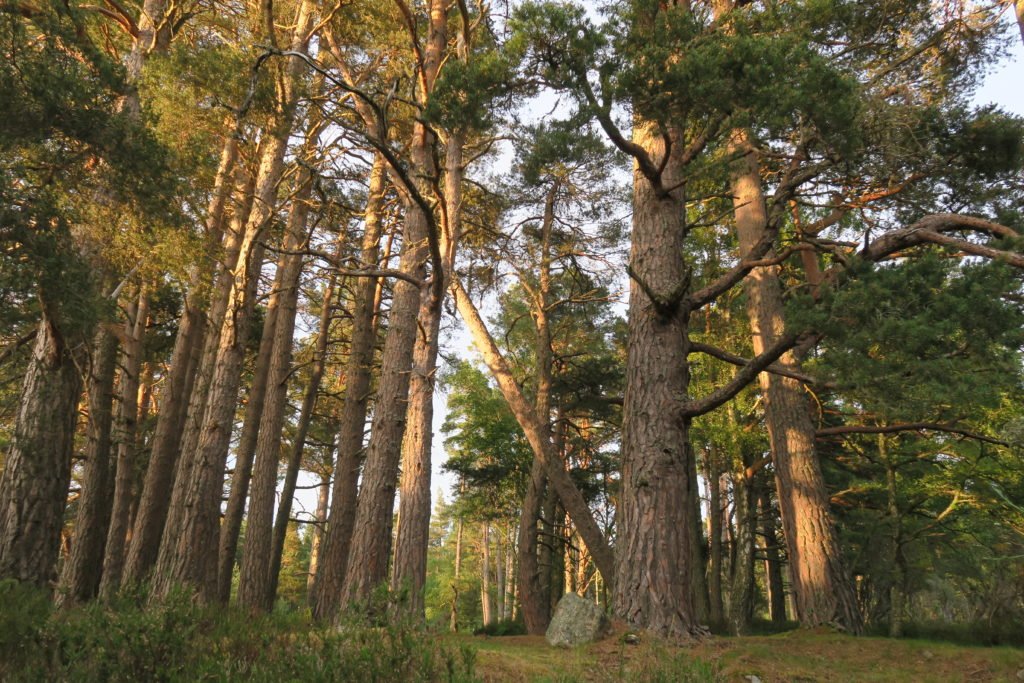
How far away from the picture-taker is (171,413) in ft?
41.5

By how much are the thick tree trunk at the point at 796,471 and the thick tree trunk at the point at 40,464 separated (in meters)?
9.02

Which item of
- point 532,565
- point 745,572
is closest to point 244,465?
point 532,565

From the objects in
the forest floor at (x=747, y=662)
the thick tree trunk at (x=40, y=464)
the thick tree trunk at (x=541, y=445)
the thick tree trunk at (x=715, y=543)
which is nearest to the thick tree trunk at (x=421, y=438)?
the forest floor at (x=747, y=662)

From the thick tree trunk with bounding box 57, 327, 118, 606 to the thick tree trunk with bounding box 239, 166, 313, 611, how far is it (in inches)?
107

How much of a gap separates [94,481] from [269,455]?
3.23m

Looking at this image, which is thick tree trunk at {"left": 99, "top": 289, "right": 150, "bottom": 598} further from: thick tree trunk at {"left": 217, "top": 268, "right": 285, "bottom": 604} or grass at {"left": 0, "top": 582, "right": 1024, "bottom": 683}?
grass at {"left": 0, "top": 582, "right": 1024, "bottom": 683}

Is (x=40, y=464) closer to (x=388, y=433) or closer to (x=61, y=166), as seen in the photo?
(x=61, y=166)

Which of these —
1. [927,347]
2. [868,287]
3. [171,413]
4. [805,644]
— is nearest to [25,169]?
[171,413]

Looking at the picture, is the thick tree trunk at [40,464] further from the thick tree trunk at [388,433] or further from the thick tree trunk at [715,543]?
the thick tree trunk at [715,543]

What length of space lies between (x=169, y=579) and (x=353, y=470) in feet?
13.1

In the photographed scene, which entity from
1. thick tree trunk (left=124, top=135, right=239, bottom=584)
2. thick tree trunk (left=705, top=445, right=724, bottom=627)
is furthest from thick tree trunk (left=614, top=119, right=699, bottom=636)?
thick tree trunk (left=705, top=445, right=724, bottom=627)

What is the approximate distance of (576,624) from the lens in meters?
5.86

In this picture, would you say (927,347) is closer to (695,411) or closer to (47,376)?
(695,411)

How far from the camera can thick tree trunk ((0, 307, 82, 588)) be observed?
24.0 ft
